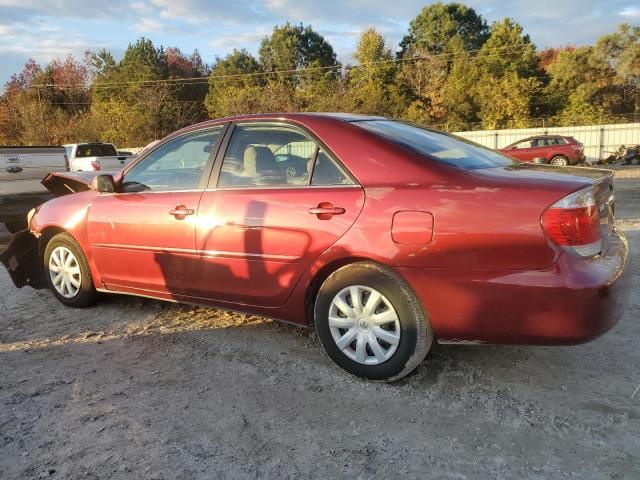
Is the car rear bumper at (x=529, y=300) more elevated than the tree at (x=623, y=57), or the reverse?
the tree at (x=623, y=57)

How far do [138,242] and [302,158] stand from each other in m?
1.54

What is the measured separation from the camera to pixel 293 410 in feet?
9.52

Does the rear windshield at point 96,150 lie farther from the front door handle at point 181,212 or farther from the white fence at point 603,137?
the white fence at point 603,137

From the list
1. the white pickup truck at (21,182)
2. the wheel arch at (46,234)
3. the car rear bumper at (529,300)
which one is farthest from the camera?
the white pickup truck at (21,182)

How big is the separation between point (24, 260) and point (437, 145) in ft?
13.2

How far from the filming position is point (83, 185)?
16.2 feet

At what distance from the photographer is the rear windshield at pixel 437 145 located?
10.4 feet

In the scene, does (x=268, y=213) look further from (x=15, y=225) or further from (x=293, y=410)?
(x=15, y=225)

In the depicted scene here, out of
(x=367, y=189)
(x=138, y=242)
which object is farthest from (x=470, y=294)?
(x=138, y=242)

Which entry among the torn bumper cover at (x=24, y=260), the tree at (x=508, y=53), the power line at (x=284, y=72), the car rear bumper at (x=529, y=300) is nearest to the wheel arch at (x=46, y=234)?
the torn bumper cover at (x=24, y=260)

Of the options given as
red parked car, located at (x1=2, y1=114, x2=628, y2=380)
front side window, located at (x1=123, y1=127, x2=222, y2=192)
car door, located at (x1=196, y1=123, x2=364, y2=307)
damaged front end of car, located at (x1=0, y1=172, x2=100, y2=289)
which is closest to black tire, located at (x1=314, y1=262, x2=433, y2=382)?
red parked car, located at (x1=2, y1=114, x2=628, y2=380)

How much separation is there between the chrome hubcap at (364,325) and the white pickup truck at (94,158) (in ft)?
48.5

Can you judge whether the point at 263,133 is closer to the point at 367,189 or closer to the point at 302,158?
the point at 302,158

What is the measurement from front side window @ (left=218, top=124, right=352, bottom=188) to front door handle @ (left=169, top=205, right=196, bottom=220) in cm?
29
